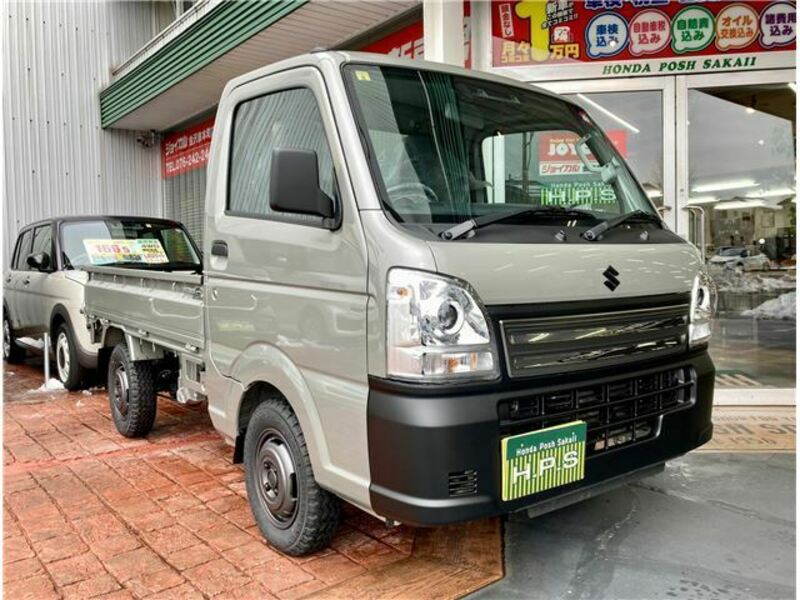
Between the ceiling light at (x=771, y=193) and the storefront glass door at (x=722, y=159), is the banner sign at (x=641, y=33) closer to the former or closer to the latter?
the storefront glass door at (x=722, y=159)

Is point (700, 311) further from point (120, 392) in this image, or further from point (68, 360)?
point (68, 360)

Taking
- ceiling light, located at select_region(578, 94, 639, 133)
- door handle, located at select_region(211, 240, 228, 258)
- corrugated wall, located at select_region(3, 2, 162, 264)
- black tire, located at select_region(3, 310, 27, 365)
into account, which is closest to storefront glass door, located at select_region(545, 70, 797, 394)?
ceiling light, located at select_region(578, 94, 639, 133)

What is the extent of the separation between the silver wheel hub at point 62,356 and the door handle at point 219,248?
3.74m

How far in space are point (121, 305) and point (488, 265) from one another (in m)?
3.36

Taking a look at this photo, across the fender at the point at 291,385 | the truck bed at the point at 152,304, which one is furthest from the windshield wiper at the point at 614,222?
the truck bed at the point at 152,304

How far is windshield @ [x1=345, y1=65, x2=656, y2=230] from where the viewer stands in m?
2.50

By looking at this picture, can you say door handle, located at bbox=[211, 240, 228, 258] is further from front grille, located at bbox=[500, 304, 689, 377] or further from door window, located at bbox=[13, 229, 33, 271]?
door window, located at bbox=[13, 229, 33, 271]

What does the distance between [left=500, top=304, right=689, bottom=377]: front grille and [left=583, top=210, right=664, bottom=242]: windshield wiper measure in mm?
318

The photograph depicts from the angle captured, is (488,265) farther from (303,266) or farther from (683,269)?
(683,269)

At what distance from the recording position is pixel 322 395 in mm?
2492

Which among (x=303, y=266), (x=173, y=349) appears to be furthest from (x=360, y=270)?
(x=173, y=349)

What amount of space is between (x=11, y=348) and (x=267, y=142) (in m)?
6.78

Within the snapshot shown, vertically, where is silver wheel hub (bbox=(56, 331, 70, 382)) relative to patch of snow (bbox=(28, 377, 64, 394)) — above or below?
above

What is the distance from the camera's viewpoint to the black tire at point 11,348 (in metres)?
8.01
